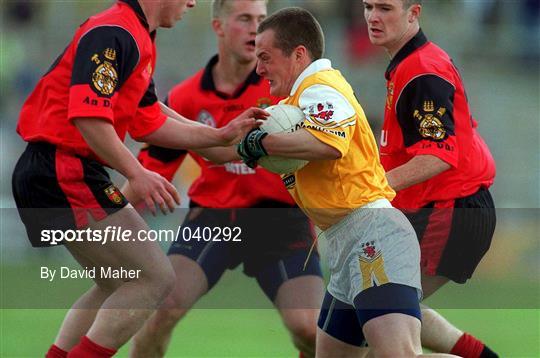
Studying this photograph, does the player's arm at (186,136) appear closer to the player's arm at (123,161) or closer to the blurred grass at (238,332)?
the player's arm at (123,161)

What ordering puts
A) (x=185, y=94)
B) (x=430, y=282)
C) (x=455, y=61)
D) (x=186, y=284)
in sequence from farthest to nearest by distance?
1. (x=455, y=61)
2. (x=185, y=94)
3. (x=186, y=284)
4. (x=430, y=282)

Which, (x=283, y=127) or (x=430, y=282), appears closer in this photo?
(x=283, y=127)

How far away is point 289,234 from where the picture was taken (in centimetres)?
679

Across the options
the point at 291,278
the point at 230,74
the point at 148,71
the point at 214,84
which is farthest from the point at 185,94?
the point at 148,71

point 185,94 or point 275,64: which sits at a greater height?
point 275,64

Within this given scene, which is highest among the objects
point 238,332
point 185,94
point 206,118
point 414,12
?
point 414,12

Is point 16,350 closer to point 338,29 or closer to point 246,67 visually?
point 246,67

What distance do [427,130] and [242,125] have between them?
3.42 ft

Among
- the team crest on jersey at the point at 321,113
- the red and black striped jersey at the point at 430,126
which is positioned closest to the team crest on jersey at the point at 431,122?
the red and black striped jersey at the point at 430,126

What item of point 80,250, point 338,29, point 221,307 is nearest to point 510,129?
point 338,29

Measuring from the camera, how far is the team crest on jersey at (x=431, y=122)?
5.59 meters

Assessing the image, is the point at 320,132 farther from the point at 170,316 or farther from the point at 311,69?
the point at 170,316

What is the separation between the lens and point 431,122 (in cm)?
559

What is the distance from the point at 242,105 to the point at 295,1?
8.05m
